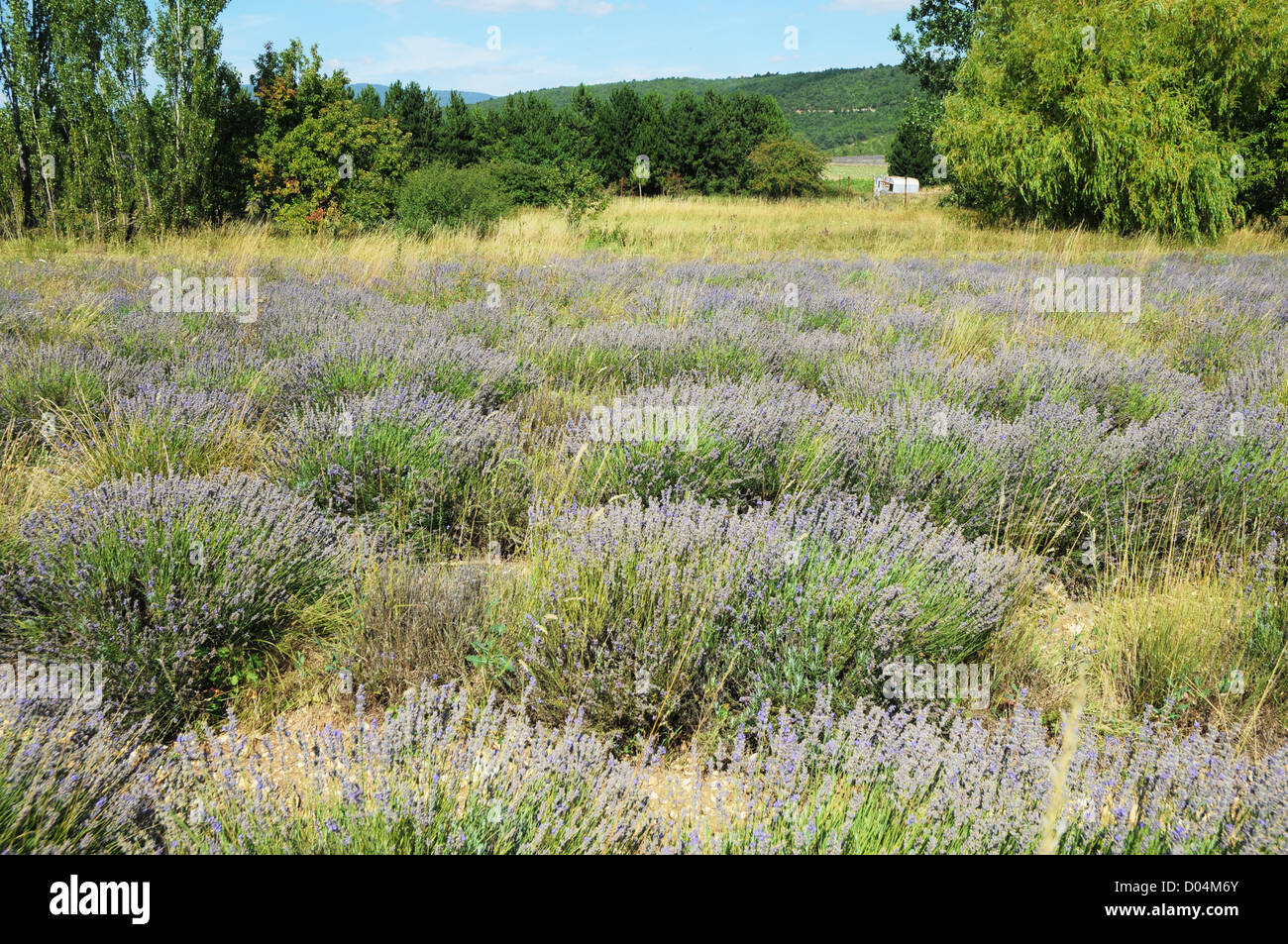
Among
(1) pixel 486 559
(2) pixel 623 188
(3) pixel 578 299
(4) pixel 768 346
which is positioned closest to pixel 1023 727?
(1) pixel 486 559

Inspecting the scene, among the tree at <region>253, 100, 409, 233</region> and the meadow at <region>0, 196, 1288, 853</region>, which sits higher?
the tree at <region>253, 100, 409, 233</region>

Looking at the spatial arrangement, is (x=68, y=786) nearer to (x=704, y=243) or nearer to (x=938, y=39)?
(x=704, y=243)

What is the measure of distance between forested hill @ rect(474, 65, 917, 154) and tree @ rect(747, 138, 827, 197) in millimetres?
71207

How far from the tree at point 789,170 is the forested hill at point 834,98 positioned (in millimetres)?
71207

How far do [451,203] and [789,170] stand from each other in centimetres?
2622

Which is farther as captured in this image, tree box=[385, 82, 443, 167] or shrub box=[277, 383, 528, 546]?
tree box=[385, 82, 443, 167]

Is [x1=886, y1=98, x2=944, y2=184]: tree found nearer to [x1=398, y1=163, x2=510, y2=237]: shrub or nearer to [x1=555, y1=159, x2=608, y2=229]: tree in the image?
[x1=555, y1=159, x2=608, y2=229]: tree

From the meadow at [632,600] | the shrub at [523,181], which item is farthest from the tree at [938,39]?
the meadow at [632,600]

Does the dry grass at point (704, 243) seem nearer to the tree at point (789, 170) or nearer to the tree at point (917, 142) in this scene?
the tree at point (917, 142)

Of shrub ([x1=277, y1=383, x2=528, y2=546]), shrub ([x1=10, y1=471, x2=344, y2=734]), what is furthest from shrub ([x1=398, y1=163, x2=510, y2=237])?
shrub ([x1=10, y1=471, x2=344, y2=734])

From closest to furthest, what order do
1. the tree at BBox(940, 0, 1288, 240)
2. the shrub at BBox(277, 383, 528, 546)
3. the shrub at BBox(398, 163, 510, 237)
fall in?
the shrub at BBox(277, 383, 528, 546), the shrub at BBox(398, 163, 510, 237), the tree at BBox(940, 0, 1288, 240)

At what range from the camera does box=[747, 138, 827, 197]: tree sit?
37750 mm

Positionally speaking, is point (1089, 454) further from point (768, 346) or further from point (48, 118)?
point (48, 118)

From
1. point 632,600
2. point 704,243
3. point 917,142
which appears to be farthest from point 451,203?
point 917,142
